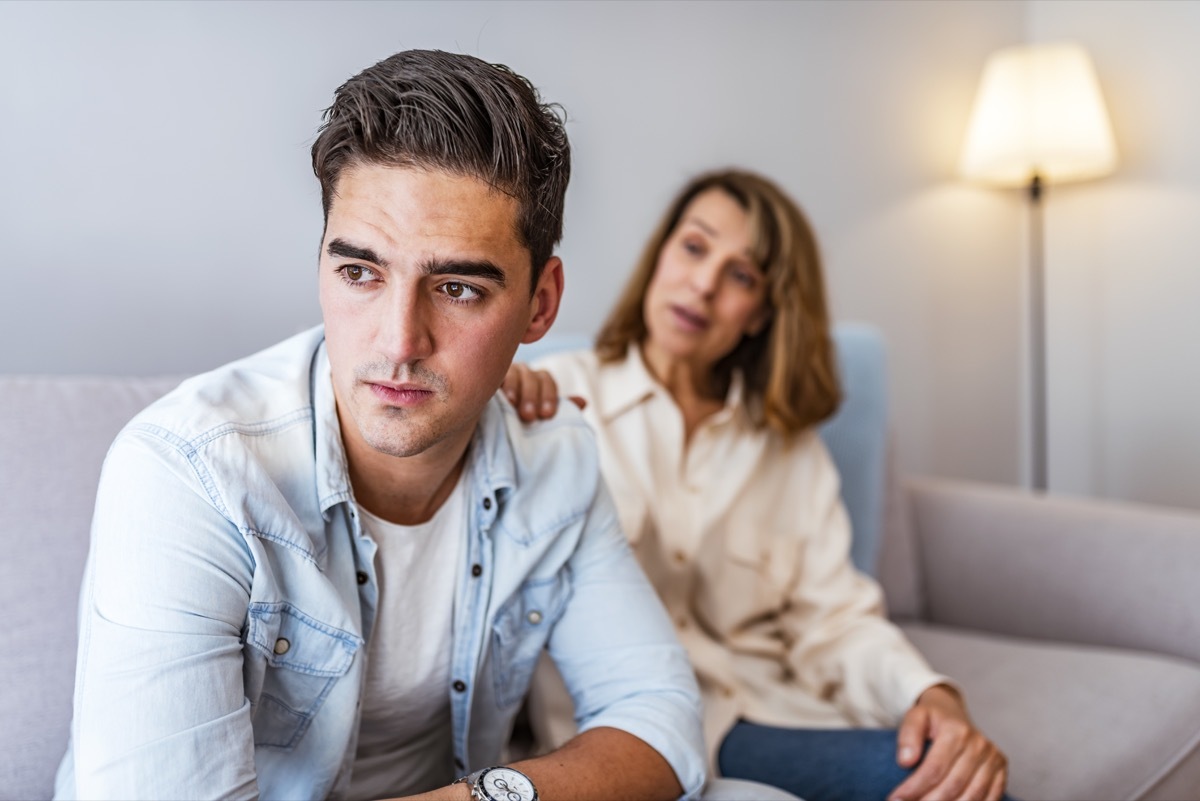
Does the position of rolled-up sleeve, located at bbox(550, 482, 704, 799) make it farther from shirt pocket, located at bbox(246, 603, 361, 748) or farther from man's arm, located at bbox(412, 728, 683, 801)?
shirt pocket, located at bbox(246, 603, 361, 748)

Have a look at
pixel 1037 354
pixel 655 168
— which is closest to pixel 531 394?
pixel 655 168

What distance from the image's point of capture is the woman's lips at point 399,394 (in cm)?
82

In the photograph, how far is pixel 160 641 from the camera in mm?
727

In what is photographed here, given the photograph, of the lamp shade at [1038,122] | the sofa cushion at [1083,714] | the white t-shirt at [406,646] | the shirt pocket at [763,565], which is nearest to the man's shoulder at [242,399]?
the white t-shirt at [406,646]

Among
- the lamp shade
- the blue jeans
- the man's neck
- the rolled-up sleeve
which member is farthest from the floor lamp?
the man's neck

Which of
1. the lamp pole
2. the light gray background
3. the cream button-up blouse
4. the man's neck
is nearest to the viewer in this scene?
the man's neck

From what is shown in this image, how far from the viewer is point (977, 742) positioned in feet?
3.90

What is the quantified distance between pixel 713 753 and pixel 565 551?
0.47 meters

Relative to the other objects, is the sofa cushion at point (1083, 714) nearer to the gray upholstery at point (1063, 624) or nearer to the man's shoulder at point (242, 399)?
the gray upholstery at point (1063, 624)

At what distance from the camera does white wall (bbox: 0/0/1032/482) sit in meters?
1.00

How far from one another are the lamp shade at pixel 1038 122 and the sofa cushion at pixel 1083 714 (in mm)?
783

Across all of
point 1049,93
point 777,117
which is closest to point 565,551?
point 777,117

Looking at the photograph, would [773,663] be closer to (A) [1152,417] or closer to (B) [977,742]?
(B) [977,742]

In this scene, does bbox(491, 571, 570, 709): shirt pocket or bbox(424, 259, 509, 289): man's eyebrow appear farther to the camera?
bbox(491, 571, 570, 709): shirt pocket
